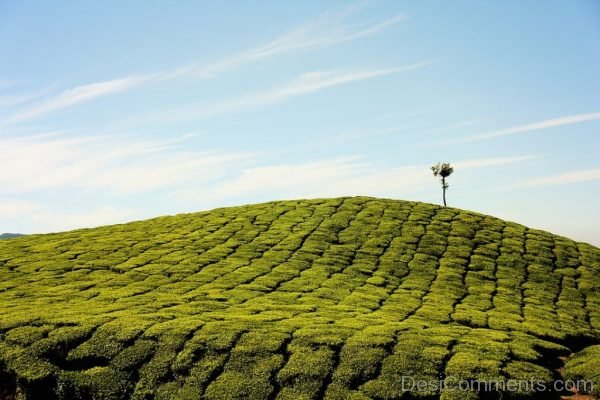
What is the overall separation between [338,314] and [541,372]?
11.1m

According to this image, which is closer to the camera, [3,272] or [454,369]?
[454,369]

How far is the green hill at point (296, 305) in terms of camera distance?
21.0 metres

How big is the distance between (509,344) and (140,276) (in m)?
25.3

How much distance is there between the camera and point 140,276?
36.0 meters

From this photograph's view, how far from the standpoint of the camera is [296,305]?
30.7 metres

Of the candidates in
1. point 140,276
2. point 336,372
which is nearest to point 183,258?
point 140,276

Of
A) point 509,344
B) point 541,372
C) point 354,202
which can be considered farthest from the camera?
point 354,202

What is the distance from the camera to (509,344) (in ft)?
82.2

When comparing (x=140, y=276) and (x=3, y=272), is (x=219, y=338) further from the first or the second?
(x=3, y=272)

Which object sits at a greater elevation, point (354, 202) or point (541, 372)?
point (354, 202)

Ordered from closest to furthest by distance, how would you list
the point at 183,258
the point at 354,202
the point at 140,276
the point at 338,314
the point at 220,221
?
the point at 338,314
the point at 140,276
the point at 183,258
the point at 220,221
the point at 354,202

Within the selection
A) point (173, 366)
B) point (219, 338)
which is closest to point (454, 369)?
point (219, 338)

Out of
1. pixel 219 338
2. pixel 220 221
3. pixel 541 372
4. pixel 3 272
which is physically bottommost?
pixel 541 372

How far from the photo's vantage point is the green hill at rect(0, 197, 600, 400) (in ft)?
68.8
